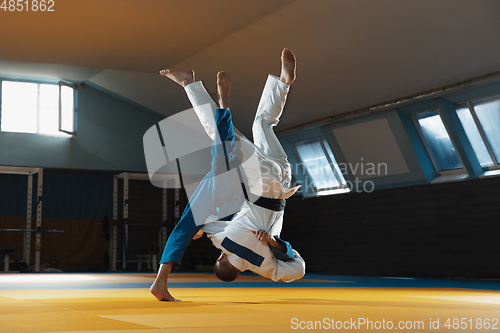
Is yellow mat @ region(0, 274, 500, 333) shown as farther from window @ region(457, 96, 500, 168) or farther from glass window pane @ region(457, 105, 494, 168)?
glass window pane @ region(457, 105, 494, 168)

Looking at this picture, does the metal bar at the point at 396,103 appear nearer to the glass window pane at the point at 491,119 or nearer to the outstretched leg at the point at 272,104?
the glass window pane at the point at 491,119

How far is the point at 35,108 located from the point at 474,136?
7.40 m

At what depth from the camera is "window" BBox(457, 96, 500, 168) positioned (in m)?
6.98

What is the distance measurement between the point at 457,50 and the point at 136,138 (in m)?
6.35

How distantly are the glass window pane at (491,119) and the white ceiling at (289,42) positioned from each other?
804 millimetres

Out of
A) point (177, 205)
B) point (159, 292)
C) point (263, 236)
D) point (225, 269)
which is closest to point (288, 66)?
point (263, 236)

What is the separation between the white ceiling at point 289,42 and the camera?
18.2ft

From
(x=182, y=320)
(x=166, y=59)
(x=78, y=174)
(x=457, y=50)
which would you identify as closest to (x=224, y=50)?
(x=166, y=59)

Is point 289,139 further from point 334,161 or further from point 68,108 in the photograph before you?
point 68,108

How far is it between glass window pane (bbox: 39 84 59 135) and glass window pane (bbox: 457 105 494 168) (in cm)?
683

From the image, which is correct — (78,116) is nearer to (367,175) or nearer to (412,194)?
(367,175)

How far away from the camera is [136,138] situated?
10211 mm

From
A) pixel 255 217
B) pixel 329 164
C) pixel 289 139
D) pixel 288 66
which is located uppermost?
pixel 289 139

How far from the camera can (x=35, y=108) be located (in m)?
9.51
